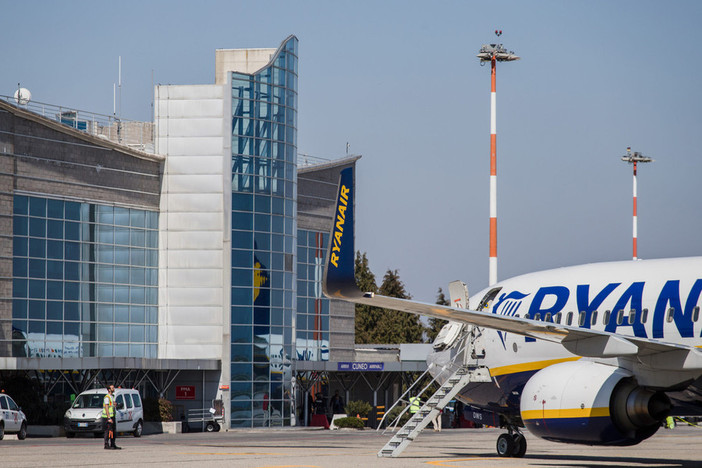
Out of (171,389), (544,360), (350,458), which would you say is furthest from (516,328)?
(171,389)

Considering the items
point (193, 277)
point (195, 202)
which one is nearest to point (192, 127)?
point (195, 202)

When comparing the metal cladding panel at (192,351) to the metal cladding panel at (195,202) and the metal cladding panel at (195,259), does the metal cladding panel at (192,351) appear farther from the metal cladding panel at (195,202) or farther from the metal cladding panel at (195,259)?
the metal cladding panel at (195,202)

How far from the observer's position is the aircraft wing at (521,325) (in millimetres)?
17047

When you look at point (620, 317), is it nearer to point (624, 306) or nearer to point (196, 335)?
point (624, 306)

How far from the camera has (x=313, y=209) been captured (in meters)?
68.9

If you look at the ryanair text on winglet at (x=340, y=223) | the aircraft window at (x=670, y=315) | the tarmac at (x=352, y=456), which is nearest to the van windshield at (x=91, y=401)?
the tarmac at (x=352, y=456)

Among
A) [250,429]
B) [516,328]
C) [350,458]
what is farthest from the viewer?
[250,429]

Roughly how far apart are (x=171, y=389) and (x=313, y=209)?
16.3m

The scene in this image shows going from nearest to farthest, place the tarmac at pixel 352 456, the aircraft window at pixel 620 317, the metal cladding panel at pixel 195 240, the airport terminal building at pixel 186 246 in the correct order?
1. the aircraft window at pixel 620 317
2. the tarmac at pixel 352 456
3. the airport terminal building at pixel 186 246
4. the metal cladding panel at pixel 195 240

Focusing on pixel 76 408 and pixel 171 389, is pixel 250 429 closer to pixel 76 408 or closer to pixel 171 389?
pixel 171 389

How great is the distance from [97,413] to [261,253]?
18.9m

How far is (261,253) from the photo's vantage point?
57031 mm

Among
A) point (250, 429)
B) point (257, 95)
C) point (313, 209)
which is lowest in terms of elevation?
point (250, 429)

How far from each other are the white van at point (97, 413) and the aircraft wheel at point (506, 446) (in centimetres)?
1804
